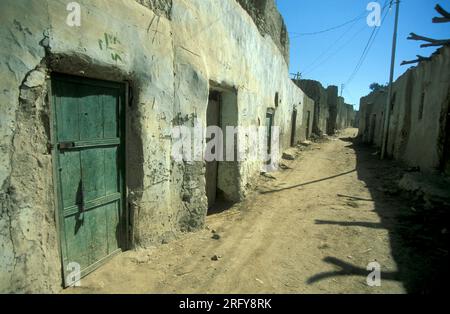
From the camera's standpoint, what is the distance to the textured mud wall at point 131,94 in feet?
6.79

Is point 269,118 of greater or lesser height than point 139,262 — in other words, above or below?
above

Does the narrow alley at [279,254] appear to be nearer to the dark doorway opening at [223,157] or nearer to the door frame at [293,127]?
the dark doorway opening at [223,157]

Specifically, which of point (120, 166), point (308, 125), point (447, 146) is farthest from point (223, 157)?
point (308, 125)

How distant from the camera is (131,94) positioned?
3230 mm

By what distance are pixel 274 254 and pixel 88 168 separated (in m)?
2.54

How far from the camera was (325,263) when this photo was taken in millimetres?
3518

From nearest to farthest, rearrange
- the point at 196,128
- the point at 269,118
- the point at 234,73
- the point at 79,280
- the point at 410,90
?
the point at 79,280, the point at 196,128, the point at 234,73, the point at 269,118, the point at 410,90

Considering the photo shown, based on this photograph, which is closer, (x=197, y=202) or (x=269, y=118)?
(x=197, y=202)

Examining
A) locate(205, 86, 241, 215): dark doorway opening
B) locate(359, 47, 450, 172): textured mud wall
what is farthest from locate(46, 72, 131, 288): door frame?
locate(359, 47, 450, 172): textured mud wall

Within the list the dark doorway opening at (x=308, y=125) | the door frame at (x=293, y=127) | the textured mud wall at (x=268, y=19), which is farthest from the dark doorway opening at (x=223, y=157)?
the dark doorway opening at (x=308, y=125)

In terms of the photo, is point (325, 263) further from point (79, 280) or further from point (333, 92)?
point (333, 92)

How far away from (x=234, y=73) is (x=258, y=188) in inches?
120

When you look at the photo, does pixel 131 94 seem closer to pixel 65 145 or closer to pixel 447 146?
pixel 65 145
